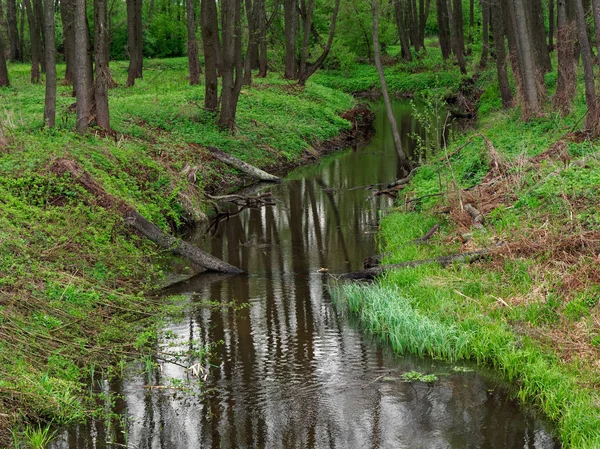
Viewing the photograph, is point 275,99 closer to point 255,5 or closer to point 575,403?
point 255,5

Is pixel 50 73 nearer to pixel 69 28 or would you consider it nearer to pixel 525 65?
pixel 69 28

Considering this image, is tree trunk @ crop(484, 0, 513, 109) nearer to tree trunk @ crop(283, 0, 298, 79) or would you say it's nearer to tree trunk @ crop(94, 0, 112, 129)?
tree trunk @ crop(283, 0, 298, 79)

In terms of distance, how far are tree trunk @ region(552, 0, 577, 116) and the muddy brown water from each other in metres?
10.5

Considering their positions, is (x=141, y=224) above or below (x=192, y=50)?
below

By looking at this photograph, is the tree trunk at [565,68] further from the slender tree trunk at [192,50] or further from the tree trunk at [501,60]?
the slender tree trunk at [192,50]

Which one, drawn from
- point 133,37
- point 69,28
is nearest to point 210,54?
point 69,28

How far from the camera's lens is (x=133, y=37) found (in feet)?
111

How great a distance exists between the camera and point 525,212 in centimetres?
1229

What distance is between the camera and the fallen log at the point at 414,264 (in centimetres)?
1145

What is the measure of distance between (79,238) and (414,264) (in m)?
5.50

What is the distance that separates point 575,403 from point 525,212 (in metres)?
5.47

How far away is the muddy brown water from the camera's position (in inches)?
285

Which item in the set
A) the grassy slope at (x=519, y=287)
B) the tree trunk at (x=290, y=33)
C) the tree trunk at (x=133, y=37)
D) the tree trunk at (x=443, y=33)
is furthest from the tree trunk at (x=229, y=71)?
the tree trunk at (x=443, y=33)

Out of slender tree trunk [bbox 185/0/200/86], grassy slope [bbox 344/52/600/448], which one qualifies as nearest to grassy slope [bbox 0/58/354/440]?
grassy slope [bbox 344/52/600/448]
